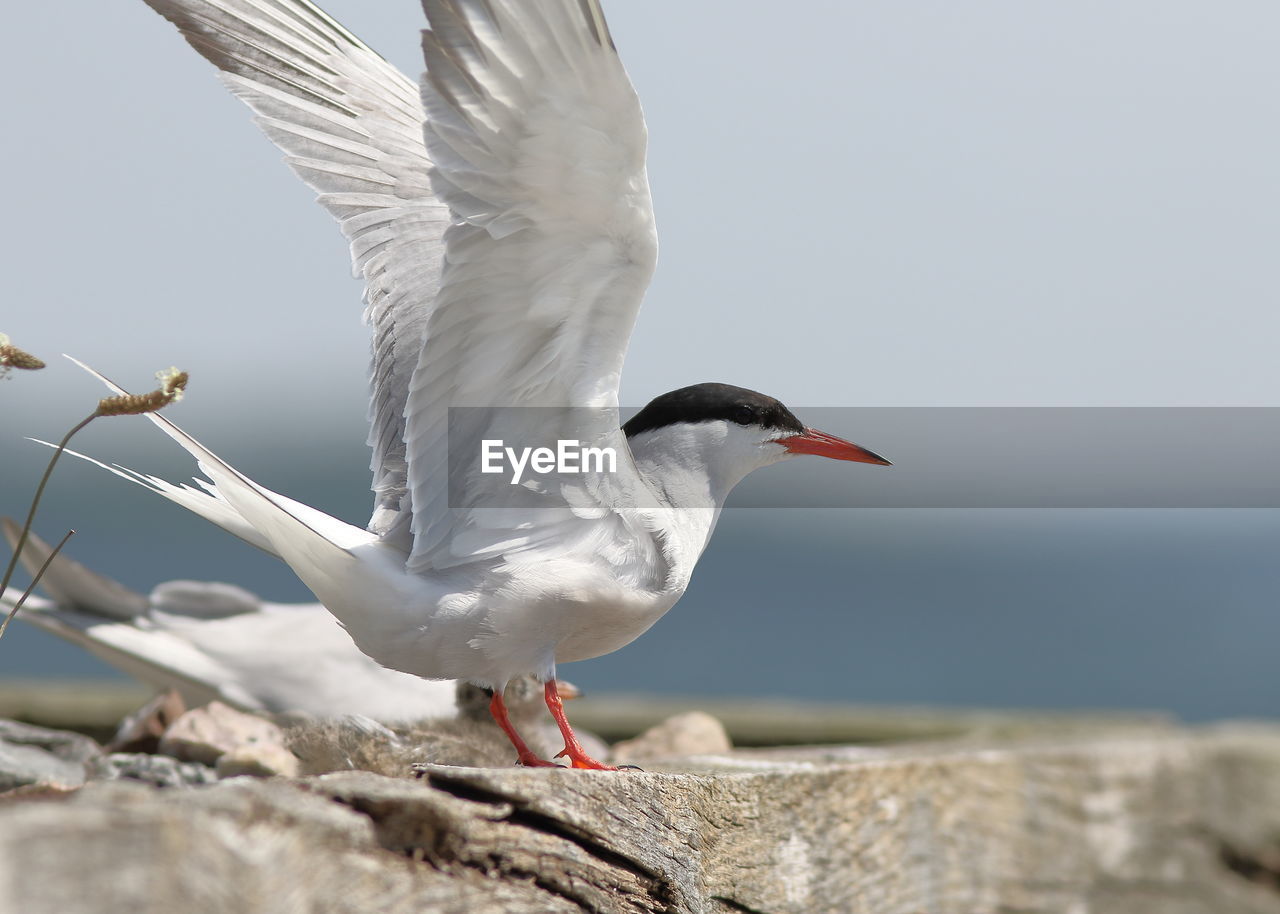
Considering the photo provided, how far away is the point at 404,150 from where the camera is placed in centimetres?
335

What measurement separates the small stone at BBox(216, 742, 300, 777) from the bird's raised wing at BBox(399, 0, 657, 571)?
1107mm

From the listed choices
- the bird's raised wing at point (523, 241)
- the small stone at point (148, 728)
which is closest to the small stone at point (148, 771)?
the small stone at point (148, 728)

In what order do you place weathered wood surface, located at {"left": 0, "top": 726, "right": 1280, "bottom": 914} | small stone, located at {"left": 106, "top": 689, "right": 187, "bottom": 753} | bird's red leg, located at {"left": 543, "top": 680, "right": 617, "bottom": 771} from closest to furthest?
weathered wood surface, located at {"left": 0, "top": 726, "right": 1280, "bottom": 914} → bird's red leg, located at {"left": 543, "top": 680, "right": 617, "bottom": 771} → small stone, located at {"left": 106, "top": 689, "right": 187, "bottom": 753}

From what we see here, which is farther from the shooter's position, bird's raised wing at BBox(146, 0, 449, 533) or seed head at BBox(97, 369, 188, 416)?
bird's raised wing at BBox(146, 0, 449, 533)

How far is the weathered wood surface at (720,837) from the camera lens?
114cm

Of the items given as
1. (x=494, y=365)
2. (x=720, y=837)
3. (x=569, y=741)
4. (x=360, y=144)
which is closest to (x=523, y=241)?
(x=494, y=365)

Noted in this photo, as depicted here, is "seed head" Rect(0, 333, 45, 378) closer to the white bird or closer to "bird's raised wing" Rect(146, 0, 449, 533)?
"bird's raised wing" Rect(146, 0, 449, 533)

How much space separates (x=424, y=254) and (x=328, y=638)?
5.40 ft

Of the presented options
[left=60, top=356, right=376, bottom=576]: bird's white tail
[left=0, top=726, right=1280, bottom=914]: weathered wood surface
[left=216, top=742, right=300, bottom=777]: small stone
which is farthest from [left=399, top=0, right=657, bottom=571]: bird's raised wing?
[left=216, top=742, right=300, bottom=777]: small stone

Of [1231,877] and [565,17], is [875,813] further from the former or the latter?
[565,17]

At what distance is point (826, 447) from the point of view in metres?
3.17

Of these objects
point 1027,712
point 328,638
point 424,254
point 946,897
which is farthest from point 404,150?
point 1027,712

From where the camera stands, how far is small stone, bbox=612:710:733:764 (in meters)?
4.15

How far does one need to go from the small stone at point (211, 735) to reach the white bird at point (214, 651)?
23cm
